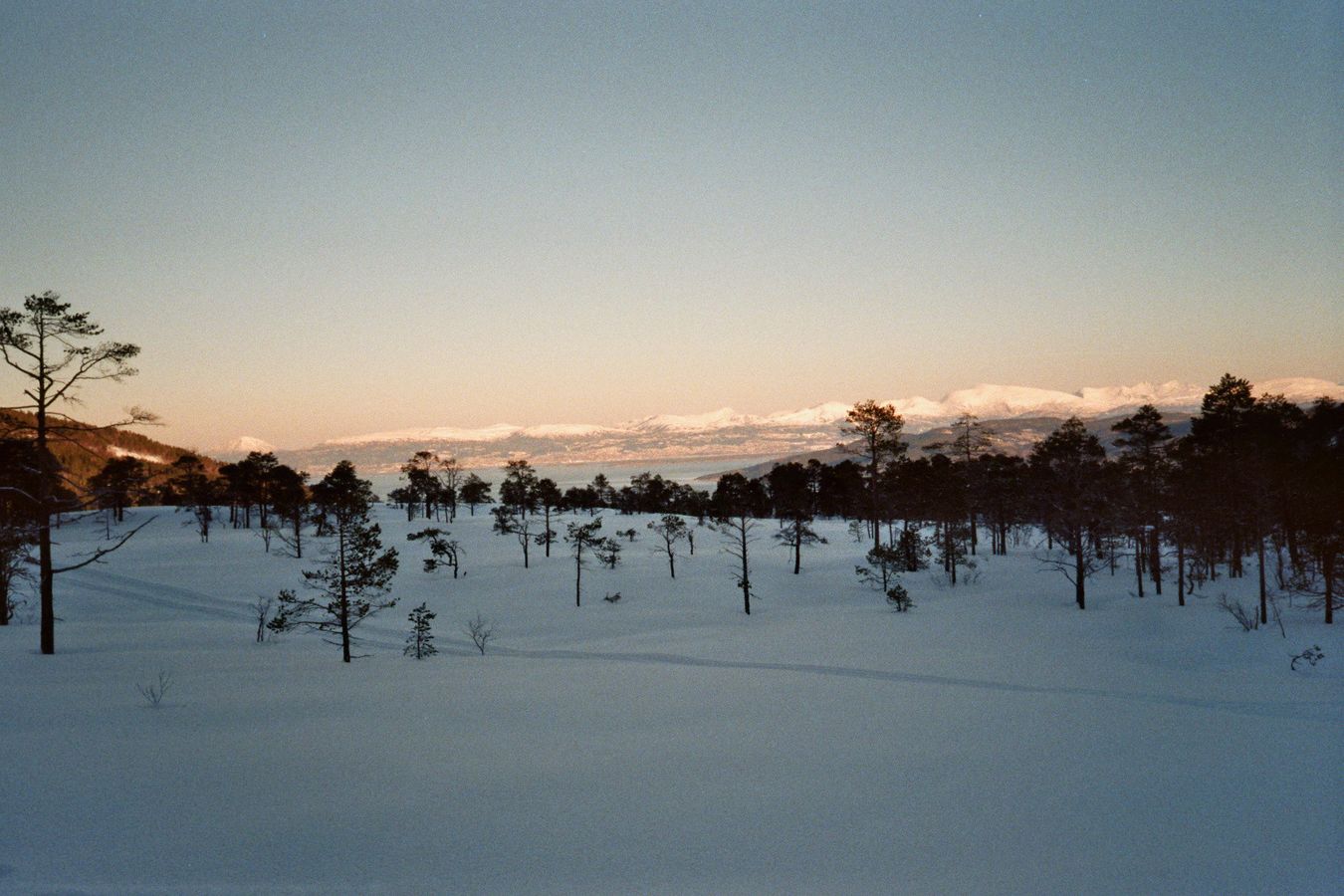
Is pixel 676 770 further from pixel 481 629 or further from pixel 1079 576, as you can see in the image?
pixel 1079 576

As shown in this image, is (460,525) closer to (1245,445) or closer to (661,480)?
(661,480)

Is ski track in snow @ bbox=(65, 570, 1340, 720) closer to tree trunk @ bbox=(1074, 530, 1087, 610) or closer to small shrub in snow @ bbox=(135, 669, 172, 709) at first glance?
small shrub in snow @ bbox=(135, 669, 172, 709)

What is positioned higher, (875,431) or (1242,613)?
(875,431)

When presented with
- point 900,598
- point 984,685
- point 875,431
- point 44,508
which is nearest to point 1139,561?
point 900,598

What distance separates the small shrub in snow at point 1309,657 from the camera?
20.0m

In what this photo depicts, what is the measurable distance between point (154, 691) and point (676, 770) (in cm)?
1309

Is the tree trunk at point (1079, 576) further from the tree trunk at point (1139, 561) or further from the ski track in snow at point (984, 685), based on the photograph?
the ski track in snow at point (984, 685)

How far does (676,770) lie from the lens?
10734 mm

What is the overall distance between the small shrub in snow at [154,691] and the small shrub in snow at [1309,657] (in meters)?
31.4

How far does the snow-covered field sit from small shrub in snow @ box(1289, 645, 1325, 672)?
1.45 feet

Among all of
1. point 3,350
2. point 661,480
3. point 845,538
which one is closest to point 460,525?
point 661,480

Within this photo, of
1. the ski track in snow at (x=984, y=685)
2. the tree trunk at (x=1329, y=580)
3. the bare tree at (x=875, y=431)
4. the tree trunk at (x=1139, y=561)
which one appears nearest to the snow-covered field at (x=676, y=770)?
the ski track in snow at (x=984, y=685)

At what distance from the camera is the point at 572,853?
25.9ft

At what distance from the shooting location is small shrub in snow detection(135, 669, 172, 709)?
13.9m
